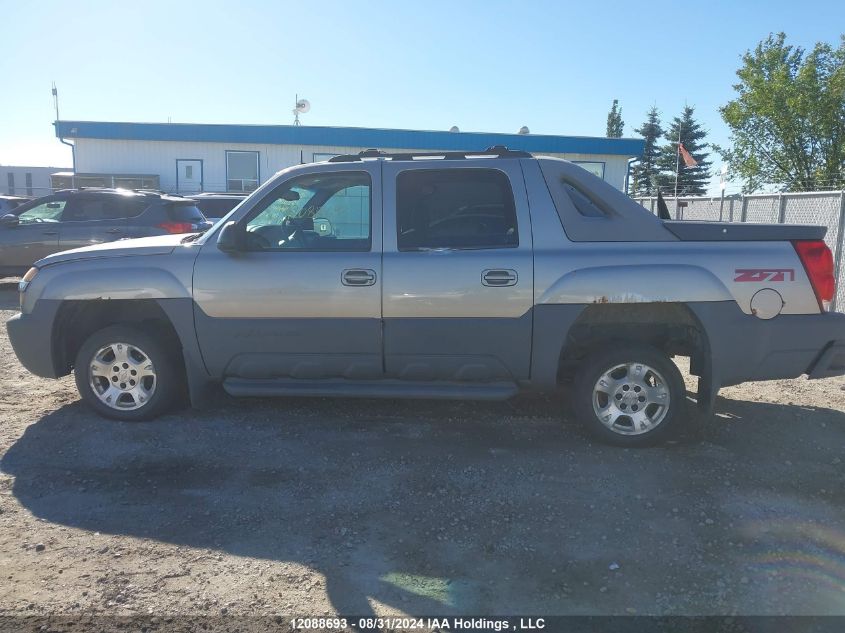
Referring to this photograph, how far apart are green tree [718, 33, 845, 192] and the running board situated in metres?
32.9

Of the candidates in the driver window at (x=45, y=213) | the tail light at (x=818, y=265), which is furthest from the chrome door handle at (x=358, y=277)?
the driver window at (x=45, y=213)

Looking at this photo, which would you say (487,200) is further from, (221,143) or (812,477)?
(221,143)

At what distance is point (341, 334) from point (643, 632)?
2747 mm

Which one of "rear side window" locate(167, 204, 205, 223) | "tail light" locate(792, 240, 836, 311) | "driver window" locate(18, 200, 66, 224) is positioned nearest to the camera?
"tail light" locate(792, 240, 836, 311)

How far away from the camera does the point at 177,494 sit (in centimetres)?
402

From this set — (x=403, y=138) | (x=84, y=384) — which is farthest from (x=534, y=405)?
(x=403, y=138)

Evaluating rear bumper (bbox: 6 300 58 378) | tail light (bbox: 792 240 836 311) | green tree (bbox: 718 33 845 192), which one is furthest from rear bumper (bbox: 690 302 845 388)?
green tree (bbox: 718 33 845 192)

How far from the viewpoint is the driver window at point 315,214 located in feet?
15.7

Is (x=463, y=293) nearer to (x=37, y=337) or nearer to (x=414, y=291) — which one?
(x=414, y=291)

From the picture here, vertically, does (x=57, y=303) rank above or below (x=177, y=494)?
above

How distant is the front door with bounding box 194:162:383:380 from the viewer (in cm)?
469

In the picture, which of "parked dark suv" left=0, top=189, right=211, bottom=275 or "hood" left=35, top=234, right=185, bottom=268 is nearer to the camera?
"hood" left=35, top=234, right=185, bottom=268

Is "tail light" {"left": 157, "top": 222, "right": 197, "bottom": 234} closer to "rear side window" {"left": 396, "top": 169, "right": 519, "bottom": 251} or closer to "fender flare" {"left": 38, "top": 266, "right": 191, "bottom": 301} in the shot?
"fender flare" {"left": 38, "top": 266, "right": 191, "bottom": 301}

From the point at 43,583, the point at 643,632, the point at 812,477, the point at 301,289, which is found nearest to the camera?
the point at 643,632
